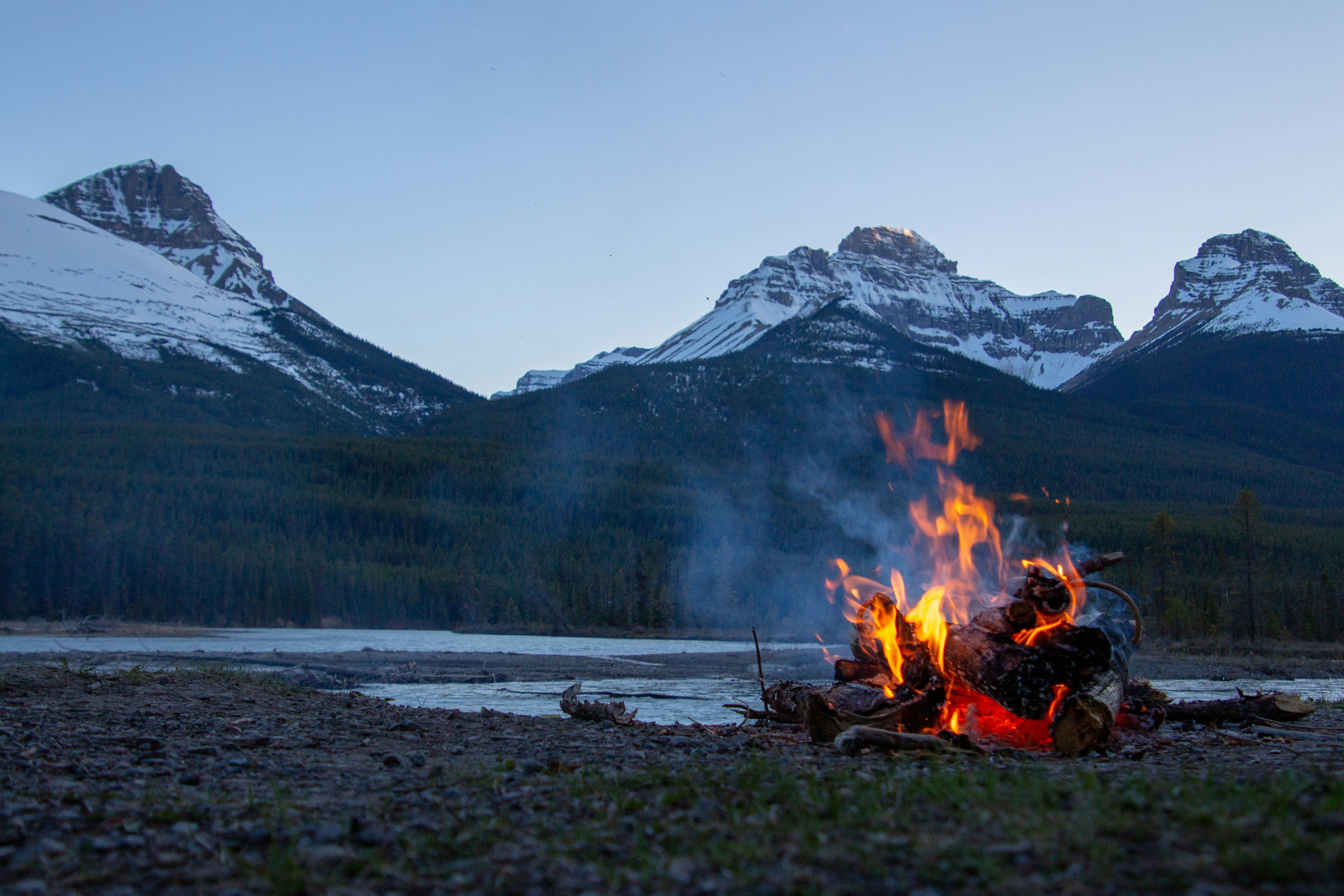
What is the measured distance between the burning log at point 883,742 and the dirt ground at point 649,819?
0.29 meters

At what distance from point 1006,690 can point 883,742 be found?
2.36 metres

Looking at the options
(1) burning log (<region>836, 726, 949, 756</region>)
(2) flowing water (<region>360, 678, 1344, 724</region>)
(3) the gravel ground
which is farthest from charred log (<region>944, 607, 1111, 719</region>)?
(3) the gravel ground

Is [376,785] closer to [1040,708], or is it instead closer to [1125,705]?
[1040,708]

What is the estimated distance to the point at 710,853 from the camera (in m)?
5.48

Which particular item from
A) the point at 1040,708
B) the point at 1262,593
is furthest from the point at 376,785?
the point at 1262,593

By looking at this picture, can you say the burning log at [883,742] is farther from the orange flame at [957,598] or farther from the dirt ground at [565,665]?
the dirt ground at [565,665]

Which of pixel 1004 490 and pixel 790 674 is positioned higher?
pixel 1004 490

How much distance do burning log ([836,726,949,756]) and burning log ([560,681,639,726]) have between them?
5754mm

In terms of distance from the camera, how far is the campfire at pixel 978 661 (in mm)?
10867

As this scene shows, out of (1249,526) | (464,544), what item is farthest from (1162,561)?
(464,544)

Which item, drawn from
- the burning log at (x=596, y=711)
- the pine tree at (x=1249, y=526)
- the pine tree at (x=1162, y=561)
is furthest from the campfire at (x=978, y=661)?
the pine tree at (x=1162, y=561)

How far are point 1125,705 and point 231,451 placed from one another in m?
154

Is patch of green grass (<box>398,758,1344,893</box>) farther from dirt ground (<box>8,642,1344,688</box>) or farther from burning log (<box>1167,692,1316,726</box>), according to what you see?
dirt ground (<box>8,642,1344,688</box>)

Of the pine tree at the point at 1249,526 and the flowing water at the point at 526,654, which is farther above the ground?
the pine tree at the point at 1249,526
